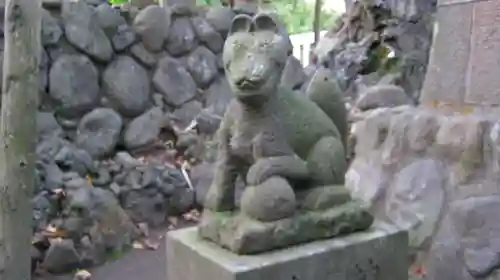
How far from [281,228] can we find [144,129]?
12.5ft

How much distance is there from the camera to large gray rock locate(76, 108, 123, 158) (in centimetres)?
495

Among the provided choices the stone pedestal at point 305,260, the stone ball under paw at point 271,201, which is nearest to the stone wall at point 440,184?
the stone pedestal at point 305,260

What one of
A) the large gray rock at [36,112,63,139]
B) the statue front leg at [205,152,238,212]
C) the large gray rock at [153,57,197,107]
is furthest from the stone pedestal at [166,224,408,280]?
the large gray rock at [153,57,197,107]

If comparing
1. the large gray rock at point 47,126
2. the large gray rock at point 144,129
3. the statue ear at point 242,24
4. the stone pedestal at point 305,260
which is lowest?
the large gray rock at point 144,129

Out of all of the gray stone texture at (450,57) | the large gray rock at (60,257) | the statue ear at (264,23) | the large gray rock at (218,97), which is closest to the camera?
the statue ear at (264,23)

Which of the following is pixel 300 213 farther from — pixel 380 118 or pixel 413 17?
pixel 413 17

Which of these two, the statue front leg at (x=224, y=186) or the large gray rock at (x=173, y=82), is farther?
the large gray rock at (x=173, y=82)

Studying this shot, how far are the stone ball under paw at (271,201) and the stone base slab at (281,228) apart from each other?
0.07ft

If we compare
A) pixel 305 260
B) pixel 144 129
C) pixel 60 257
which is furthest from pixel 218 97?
pixel 305 260

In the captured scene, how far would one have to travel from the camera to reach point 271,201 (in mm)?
1668

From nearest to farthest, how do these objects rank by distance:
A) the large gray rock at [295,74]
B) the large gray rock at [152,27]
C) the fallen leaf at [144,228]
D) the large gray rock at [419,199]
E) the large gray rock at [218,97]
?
1. the large gray rock at [419,199]
2. the fallen leaf at [144,228]
3. the large gray rock at [152,27]
4. the large gray rock at [218,97]
5. the large gray rock at [295,74]

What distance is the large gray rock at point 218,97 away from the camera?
5793mm

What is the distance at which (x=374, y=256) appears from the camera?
1.82 meters

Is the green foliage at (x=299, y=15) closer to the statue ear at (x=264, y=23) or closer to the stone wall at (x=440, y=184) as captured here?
the stone wall at (x=440, y=184)
